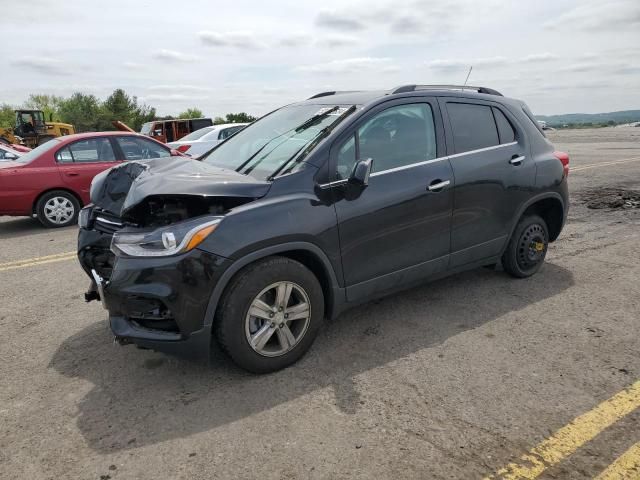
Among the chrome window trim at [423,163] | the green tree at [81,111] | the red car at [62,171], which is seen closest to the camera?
the chrome window trim at [423,163]

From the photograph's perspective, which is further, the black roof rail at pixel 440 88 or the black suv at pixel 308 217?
the black roof rail at pixel 440 88

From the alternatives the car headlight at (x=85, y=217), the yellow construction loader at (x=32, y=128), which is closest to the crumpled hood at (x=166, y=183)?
the car headlight at (x=85, y=217)

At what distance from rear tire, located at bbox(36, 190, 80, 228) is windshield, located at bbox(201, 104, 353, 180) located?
4958 millimetres

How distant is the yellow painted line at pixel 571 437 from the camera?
2328 millimetres

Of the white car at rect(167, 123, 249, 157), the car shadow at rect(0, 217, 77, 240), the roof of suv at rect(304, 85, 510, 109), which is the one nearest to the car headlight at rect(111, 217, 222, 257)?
the roof of suv at rect(304, 85, 510, 109)

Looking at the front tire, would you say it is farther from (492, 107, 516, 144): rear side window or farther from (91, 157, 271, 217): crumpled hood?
(492, 107, 516, 144): rear side window

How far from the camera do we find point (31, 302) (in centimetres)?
465

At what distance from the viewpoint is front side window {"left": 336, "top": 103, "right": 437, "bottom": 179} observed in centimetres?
349

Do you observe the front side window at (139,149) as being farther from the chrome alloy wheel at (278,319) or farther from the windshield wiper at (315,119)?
the chrome alloy wheel at (278,319)

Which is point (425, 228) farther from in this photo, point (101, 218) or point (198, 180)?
point (101, 218)

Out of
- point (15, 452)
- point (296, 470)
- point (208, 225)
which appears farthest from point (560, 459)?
point (15, 452)

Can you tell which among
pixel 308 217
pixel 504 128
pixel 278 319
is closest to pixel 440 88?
pixel 504 128

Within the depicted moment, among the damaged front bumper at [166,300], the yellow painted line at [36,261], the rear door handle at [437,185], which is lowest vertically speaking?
the yellow painted line at [36,261]

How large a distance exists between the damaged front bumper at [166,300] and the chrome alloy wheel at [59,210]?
592 centimetres
